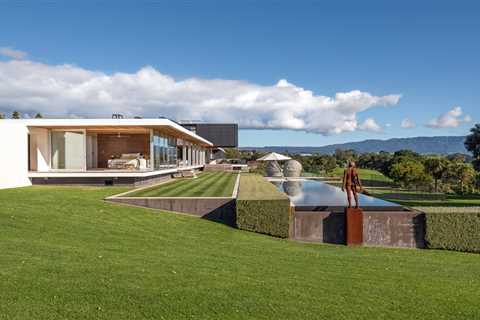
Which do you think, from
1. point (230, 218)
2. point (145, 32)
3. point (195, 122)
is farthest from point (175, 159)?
point (195, 122)

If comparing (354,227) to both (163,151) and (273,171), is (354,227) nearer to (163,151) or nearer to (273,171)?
(163,151)

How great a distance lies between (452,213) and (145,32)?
21045mm

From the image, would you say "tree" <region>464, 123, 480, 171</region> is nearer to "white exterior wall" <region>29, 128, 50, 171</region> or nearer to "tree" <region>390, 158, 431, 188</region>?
"tree" <region>390, 158, 431, 188</region>

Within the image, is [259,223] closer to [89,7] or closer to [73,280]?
[73,280]

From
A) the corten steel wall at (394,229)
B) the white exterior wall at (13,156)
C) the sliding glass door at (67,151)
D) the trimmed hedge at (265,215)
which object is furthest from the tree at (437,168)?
the white exterior wall at (13,156)

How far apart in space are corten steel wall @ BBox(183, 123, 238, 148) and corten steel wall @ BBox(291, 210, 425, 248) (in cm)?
4704

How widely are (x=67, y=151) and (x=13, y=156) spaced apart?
3.26m

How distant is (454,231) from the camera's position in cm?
1171

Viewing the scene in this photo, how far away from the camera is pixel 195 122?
59.6m

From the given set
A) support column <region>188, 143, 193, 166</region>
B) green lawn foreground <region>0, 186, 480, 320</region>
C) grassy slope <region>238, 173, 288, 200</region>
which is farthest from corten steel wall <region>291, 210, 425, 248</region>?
support column <region>188, 143, 193, 166</region>

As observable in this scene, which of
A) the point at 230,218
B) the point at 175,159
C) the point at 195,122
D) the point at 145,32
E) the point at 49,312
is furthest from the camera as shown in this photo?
the point at 195,122

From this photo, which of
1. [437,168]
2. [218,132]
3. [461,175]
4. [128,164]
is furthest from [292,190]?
[218,132]

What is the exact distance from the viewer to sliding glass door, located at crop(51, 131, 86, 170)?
65.1 ft

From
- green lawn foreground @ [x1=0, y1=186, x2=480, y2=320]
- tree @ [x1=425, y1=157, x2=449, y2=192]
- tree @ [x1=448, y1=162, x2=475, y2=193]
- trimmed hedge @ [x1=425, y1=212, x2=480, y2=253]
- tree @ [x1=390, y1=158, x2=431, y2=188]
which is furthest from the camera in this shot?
tree @ [x1=425, y1=157, x2=449, y2=192]
